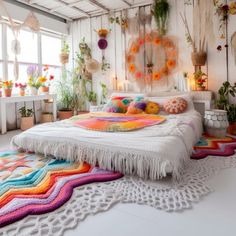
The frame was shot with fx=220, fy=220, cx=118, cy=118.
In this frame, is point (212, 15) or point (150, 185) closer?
point (150, 185)

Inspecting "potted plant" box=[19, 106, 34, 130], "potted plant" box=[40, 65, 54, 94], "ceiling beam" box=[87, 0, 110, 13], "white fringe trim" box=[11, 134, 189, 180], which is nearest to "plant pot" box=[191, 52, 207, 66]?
"ceiling beam" box=[87, 0, 110, 13]

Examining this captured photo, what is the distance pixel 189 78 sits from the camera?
13.6ft

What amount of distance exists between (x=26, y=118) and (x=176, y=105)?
2.87 meters

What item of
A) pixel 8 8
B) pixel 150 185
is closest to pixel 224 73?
pixel 150 185

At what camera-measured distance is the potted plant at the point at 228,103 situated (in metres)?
3.63

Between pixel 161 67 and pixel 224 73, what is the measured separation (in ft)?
3.76

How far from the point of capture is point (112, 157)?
2.07 metres

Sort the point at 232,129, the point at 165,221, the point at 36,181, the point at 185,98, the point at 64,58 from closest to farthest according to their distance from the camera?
the point at 165,221, the point at 36,181, the point at 232,129, the point at 185,98, the point at 64,58

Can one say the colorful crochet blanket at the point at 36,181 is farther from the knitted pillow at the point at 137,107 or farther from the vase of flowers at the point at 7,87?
the vase of flowers at the point at 7,87

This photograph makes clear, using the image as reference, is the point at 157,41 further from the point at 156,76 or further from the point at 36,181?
the point at 36,181

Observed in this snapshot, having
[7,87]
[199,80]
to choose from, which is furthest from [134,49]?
[7,87]

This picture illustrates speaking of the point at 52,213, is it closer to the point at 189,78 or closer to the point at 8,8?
the point at 189,78

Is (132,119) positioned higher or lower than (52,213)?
higher

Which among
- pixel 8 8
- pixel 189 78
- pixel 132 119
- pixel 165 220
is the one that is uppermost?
pixel 8 8
